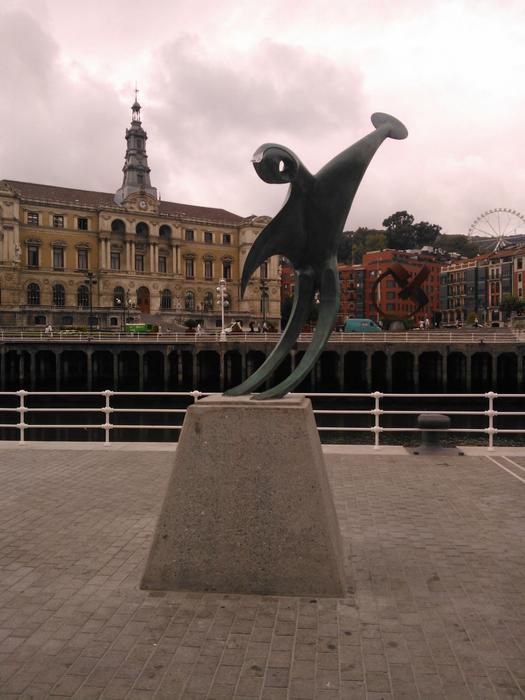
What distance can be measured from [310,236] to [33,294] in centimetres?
6946

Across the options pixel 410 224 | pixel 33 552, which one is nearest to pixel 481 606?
pixel 33 552

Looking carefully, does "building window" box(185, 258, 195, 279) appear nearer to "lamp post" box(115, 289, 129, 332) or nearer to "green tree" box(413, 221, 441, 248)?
"lamp post" box(115, 289, 129, 332)

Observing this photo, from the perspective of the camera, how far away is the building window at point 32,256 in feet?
229

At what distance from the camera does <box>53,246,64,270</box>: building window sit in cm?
7138

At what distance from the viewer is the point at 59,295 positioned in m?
71.2

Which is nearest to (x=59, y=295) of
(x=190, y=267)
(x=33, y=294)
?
(x=33, y=294)

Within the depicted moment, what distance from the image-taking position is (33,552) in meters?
5.48

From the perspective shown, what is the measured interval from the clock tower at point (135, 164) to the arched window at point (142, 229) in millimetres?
8117

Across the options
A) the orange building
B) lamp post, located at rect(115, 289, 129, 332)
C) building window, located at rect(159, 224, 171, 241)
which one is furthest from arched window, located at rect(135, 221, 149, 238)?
the orange building

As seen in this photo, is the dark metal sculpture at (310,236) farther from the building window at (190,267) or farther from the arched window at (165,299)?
the building window at (190,267)

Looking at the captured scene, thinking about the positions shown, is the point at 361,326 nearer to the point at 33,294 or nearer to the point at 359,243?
the point at 33,294

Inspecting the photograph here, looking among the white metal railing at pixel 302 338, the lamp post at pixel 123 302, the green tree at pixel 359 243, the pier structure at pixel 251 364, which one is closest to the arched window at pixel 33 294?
the lamp post at pixel 123 302

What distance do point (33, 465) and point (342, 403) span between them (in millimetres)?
23605

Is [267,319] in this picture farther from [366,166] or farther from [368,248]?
[366,166]
